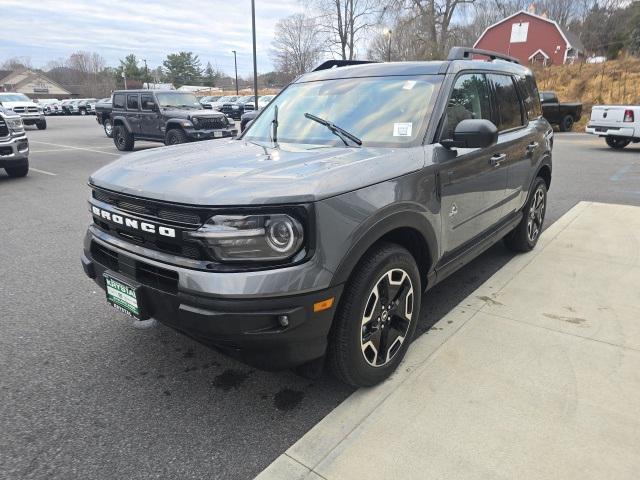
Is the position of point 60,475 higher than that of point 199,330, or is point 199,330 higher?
point 199,330

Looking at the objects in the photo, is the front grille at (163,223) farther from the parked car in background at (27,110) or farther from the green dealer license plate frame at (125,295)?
the parked car in background at (27,110)

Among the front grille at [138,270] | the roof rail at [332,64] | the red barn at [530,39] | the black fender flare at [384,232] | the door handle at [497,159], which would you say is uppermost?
the red barn at [530,39]

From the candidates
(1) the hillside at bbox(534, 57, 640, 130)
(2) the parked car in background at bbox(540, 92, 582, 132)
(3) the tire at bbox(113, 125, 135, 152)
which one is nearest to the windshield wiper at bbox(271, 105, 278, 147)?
(3) the tire at bbox(113, 125, 135, 152)

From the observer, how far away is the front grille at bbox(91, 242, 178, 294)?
7.37 feet

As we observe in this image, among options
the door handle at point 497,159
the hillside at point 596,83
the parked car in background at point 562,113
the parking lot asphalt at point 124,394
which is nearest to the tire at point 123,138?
the parking lot asphalt at point 124,394

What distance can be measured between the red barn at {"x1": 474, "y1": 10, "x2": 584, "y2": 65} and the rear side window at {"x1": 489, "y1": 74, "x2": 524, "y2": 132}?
45.5 meters

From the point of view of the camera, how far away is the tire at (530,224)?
4.81 m

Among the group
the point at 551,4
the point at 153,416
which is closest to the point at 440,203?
the point at 153,416

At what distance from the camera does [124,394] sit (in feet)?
8.71

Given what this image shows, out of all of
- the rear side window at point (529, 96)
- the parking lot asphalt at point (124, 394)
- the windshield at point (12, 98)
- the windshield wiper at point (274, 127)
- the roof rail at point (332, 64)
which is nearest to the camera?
the parking lot asphalt at point (124, 394)

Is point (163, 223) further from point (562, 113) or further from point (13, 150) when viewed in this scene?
point (562, 113)

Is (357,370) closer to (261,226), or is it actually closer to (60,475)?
(261,226)

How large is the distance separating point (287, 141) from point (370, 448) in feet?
6.74

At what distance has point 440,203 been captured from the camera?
294 centimetres
